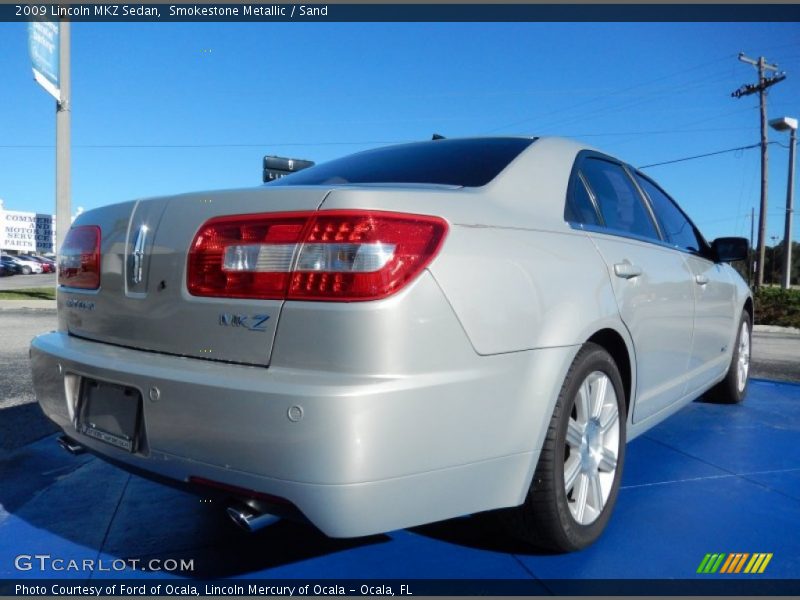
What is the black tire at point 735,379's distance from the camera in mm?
4301

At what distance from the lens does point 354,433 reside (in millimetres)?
1493

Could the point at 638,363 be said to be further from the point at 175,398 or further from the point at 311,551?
the point at 175,398

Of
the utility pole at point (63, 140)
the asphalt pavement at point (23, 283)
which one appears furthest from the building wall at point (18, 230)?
the utility pole at point (63, 140)

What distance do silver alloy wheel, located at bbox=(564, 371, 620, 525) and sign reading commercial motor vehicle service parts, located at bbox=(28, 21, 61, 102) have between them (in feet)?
40.9

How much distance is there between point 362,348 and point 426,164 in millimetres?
1199

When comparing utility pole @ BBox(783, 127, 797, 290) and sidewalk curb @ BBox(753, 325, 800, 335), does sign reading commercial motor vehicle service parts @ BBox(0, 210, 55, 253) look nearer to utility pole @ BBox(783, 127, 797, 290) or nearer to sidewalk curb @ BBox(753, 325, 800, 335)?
sidewalk curb @ BBox(753, 325, 800, 335)

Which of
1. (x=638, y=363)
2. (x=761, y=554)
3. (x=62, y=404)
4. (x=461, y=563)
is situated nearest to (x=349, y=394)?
(x=461, y=563)

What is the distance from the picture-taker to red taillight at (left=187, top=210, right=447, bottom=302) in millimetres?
1592

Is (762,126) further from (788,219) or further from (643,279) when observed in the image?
(643,279)

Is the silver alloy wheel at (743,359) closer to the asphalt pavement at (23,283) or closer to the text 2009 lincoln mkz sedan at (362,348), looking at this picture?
the text 2009 lincoln mkz sedan at (362,348)

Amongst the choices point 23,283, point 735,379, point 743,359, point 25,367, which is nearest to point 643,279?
point 735,379

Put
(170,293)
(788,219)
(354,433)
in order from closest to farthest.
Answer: (354,433)
(170,293)
(788,219)

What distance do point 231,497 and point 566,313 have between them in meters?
1.15

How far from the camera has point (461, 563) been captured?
2.12 m
